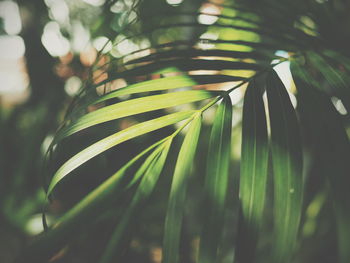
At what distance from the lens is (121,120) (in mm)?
922

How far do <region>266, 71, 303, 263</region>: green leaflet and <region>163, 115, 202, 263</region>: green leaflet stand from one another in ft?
0.31

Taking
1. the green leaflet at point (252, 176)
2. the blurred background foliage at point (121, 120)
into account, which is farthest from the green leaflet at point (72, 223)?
the green leaflet at point (252, 176)

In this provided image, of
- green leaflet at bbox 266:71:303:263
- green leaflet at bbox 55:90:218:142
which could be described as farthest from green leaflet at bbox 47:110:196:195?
green leaflet at bbox 266:71:303:263

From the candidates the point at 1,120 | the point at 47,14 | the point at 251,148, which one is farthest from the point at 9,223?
the point at 251,148

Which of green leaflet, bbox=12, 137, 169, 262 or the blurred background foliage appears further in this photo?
the blurred background foliage

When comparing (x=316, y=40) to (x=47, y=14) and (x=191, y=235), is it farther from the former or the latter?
(x=47, y=14)

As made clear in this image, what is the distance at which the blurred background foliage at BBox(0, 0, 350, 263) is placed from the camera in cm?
47

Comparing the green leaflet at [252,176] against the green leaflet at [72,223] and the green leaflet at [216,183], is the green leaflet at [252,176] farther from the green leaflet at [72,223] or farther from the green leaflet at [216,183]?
the green leaflet at [72,223]

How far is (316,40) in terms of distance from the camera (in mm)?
445

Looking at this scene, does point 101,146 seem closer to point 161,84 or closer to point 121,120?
point 161,84

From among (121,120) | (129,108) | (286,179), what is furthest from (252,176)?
(121,120)

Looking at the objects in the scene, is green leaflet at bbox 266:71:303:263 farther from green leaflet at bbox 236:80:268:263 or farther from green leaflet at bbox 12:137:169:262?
green leaflet at bbox 12:137:169:262

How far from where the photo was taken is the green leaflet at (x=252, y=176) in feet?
0.82

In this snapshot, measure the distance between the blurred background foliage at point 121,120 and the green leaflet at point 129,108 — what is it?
0.07 meters
